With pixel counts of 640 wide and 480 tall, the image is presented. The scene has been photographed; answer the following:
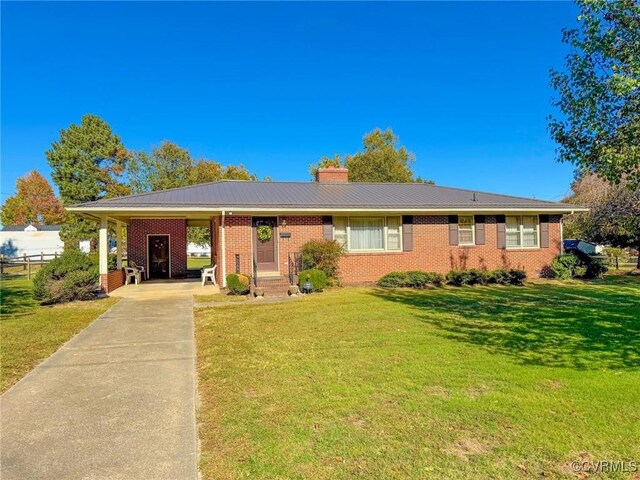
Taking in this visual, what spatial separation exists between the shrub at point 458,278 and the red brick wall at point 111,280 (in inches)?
437

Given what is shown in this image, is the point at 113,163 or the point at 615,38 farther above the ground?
the point at 113,163

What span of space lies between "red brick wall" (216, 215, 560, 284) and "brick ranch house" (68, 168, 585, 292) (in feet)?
0.11

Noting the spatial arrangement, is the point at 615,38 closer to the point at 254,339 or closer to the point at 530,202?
the point at 254,339

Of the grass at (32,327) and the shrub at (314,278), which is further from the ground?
the shrub at (314,278)

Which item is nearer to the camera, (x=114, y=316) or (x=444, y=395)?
(x=444, y=395)

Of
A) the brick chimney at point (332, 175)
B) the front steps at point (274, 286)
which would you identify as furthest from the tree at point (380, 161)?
the front steps at point (274, 286)

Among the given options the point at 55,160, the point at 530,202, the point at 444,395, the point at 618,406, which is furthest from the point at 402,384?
the point at 55,160

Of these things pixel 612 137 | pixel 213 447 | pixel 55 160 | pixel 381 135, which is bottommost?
pixel 213 447

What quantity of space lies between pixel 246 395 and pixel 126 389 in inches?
55.0

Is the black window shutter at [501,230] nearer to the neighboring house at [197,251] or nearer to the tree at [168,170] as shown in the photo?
the tree at [168,170]

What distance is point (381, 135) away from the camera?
42438 mm

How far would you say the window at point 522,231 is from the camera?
16.4 m

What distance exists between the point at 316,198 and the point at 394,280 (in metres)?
4.09

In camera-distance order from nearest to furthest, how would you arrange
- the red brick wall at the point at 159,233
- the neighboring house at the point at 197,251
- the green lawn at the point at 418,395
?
the green lawn at the point at 418,395
the red brick wall at the point at 159,233
the neighboring house at the point at 197,251
